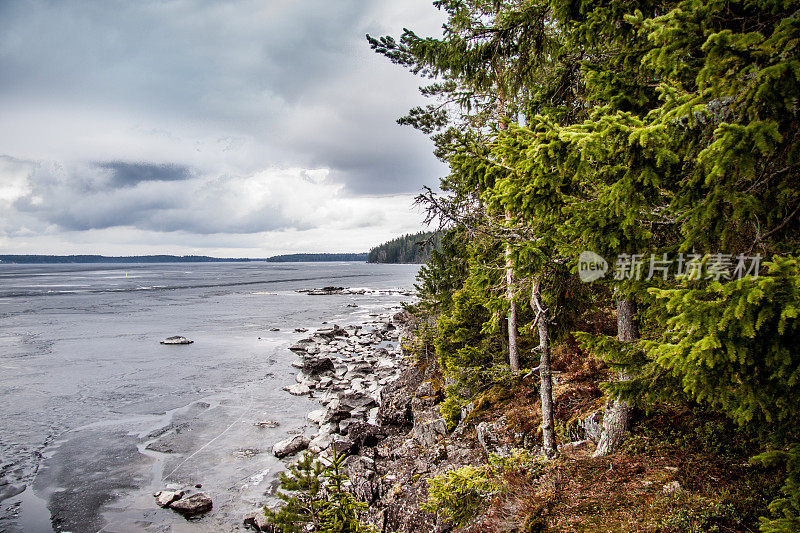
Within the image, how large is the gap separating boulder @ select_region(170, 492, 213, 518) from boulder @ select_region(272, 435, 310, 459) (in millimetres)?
3406

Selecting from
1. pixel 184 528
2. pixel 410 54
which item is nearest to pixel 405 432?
pixel 184 528

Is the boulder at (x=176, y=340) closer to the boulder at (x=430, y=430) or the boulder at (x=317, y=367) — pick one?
the boulder at (x=317, y=367)

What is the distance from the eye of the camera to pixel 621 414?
6.61 metres

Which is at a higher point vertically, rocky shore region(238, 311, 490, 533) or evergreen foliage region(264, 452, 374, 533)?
evergreen foliage region(264, 452, 374, 533)

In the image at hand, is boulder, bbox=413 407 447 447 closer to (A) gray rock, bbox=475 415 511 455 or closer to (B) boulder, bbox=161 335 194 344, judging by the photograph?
(A) gray rock, bbox=475 415 511 455

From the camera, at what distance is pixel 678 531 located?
4.38m

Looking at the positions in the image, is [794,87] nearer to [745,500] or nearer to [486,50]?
[745,500]

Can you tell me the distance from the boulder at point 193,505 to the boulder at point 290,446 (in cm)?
341

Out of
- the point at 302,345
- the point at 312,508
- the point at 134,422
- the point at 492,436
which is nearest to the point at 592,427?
the point at 492,436

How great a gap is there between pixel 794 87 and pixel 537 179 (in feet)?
6.78

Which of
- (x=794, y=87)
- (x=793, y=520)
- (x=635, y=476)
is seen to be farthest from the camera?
(x=635, y=476)

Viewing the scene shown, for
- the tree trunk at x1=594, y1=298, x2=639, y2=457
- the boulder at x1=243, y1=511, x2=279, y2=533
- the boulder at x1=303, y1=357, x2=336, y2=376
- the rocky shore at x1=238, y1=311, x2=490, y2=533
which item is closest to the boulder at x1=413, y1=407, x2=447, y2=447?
the rocky shore at x1=238, y1=311, x2=490, y2=533

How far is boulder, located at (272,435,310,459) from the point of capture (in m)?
16.0

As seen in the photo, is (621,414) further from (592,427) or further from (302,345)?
(302,345)
